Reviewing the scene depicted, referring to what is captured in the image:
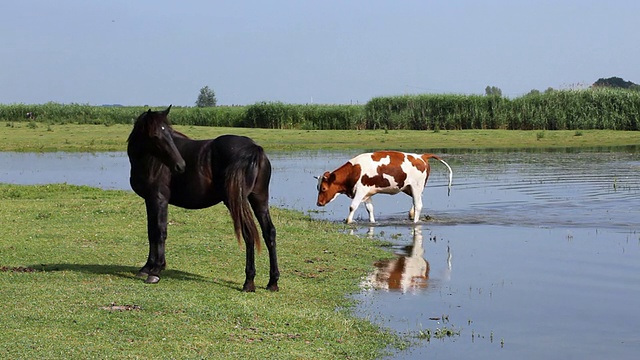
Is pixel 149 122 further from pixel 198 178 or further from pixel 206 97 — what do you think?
pixel 206 97

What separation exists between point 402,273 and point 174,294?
464 cm

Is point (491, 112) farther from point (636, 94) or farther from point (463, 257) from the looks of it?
point (463, 257)

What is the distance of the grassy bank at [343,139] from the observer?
48.5 metres

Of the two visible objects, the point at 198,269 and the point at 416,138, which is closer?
the point at 198,269

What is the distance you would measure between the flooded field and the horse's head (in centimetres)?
306

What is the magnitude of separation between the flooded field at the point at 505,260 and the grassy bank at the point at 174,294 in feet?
2.63

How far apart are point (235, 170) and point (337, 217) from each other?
1016 cm

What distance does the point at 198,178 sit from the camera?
12508 mm

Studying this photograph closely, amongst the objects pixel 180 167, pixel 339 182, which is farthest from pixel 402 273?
pixel 339 182

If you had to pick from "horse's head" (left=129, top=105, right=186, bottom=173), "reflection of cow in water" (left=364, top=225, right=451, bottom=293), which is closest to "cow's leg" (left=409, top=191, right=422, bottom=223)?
"reflection of cow in water" (left=364, top=225, right=451, bottom=293)

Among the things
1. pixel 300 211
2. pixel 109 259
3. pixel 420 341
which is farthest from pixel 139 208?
pixel 420 341

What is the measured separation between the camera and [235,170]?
11938 millimetres

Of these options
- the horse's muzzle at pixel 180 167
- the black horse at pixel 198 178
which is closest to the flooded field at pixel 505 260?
the black horse at pixel 198 178

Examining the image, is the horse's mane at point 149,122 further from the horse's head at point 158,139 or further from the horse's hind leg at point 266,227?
the horse's hind leg at point 266,227
